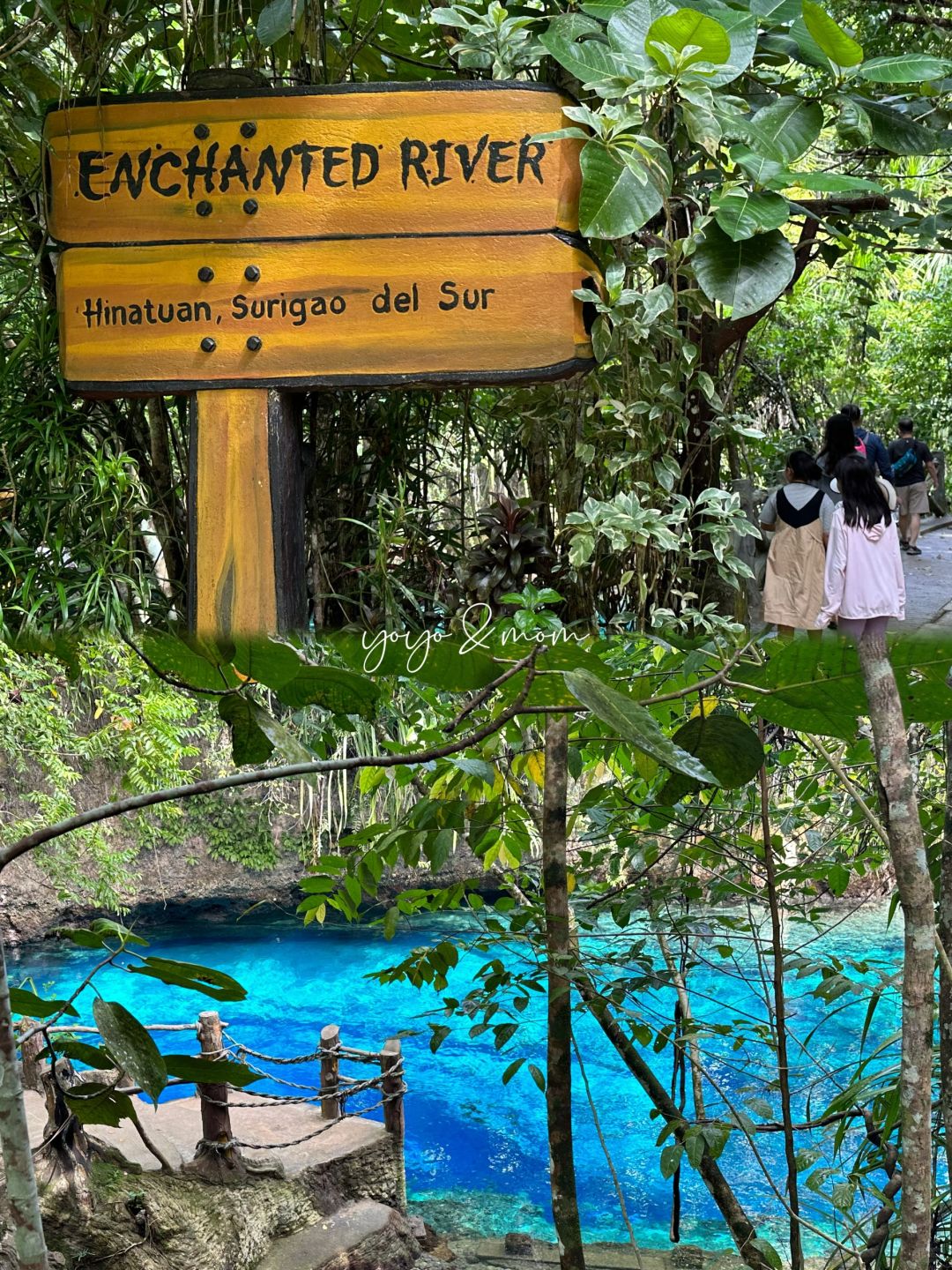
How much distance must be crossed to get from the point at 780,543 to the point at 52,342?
893 mm

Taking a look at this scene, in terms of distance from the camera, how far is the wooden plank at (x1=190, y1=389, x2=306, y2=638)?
1141 mm

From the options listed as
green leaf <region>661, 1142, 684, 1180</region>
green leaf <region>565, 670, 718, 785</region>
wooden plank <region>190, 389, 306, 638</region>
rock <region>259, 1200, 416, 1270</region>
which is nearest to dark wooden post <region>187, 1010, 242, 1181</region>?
rock <region>259, 1200, 416, 1270</region>

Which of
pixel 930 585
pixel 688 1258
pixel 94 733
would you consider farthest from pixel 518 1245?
pixel 930 585

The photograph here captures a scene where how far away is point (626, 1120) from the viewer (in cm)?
546

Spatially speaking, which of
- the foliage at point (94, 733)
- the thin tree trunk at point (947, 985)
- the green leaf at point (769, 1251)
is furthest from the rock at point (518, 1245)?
the thin tree trunk at point (947, 985)

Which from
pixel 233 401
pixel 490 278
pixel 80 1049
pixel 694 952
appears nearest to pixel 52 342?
pixel 233 401

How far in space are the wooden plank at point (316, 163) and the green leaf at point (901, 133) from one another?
0.86 feet

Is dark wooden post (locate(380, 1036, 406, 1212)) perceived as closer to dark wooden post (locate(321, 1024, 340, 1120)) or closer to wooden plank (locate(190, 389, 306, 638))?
dark wooden post (locate(321, 1024, 340, 1120))

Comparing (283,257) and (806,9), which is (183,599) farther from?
(806,9)

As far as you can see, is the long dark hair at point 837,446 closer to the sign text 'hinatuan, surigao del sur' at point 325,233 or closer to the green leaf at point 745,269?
the sign text 'hinatuan, surigao del sur' at point 325,233

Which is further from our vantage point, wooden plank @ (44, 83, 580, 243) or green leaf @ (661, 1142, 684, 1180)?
green leaf @ (661, 1142, 684, 1180)

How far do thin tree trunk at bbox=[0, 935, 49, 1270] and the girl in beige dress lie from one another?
2.64ft

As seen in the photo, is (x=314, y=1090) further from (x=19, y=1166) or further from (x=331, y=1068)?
(x=19, y=1166)

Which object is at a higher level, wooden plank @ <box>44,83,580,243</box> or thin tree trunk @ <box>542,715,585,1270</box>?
wooden plank @ <box>44,83,580,243</box>
